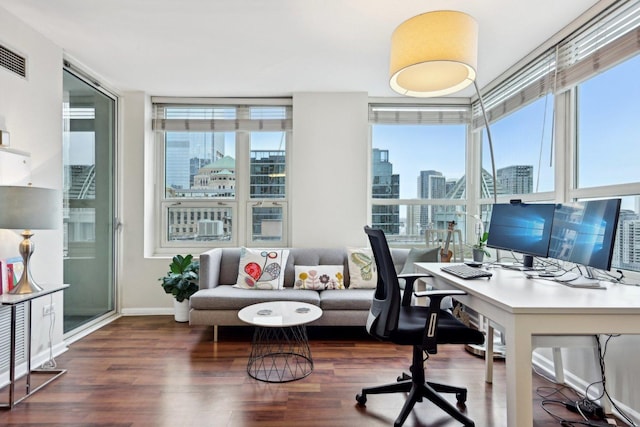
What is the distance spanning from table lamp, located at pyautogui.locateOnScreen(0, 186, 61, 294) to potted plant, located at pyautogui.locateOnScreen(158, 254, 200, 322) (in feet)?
4.35

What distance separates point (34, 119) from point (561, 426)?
13.3 ft

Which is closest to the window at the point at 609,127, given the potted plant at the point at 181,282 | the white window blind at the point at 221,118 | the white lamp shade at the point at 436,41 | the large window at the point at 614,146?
the large window at the point at 614,146

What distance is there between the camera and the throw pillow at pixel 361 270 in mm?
3461

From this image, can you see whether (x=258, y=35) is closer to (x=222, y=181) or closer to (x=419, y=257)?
(x=222, y=181)

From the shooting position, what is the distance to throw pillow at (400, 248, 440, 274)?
332cm

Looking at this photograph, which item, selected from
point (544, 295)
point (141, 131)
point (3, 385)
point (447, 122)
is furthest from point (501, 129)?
point (3, 385)

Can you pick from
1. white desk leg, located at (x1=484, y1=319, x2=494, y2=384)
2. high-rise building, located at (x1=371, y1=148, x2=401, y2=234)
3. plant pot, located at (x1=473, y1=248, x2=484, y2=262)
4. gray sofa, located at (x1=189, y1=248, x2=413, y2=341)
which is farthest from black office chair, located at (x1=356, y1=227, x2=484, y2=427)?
high-rise building, located at (x1=371, y1=148, x2=401, y2=234)

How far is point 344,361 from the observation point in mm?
2695

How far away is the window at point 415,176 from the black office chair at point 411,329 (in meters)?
2.21

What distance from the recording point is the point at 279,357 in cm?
278

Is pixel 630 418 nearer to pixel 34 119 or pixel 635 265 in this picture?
pixel 635 265

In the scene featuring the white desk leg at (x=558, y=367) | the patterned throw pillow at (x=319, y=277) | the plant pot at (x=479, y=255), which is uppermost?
the plant pot at (x=479, y=255)

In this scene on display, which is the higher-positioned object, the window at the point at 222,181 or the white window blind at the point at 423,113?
the white window blind at the point at 423,113

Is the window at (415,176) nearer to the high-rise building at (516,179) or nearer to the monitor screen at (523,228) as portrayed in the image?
the high-rise building at (516,179)
